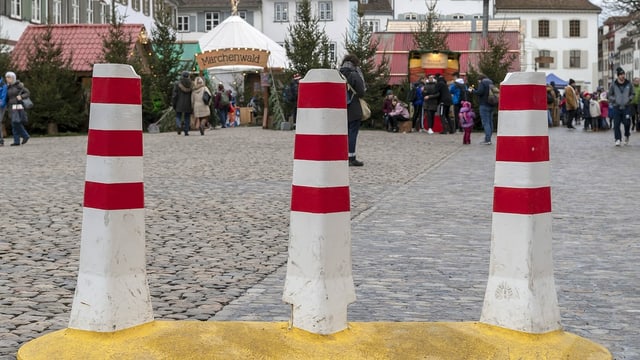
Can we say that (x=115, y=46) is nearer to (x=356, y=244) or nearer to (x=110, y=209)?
(x=356, y=244)

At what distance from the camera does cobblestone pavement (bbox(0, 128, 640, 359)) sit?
5.25 m

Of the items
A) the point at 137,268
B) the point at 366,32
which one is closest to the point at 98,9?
the point at 366,32

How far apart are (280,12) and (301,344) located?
70.1 meters

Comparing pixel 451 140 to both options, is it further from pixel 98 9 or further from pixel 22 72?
pixel 98 9

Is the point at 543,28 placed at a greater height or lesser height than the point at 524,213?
greater

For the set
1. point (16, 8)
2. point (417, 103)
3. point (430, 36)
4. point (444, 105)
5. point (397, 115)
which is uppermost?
point (16, 8)

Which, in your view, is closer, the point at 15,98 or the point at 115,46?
the point at 15,98

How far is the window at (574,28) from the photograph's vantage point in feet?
299

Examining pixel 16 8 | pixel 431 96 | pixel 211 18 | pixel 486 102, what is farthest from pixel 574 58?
pixel 486 102

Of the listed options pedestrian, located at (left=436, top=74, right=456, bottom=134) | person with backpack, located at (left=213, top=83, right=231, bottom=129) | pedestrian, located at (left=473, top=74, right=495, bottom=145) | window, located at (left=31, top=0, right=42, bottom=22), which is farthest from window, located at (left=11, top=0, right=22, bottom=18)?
pedestrian, located at (left=473, top=74, right=495, bottom=145)

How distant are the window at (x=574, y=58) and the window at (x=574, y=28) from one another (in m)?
1.75

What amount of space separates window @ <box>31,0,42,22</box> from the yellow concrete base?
121 ft

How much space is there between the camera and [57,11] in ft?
140

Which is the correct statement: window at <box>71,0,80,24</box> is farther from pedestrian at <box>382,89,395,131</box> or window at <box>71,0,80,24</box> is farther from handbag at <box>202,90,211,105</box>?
pedestrian at <box>382,89,395,131</box>
